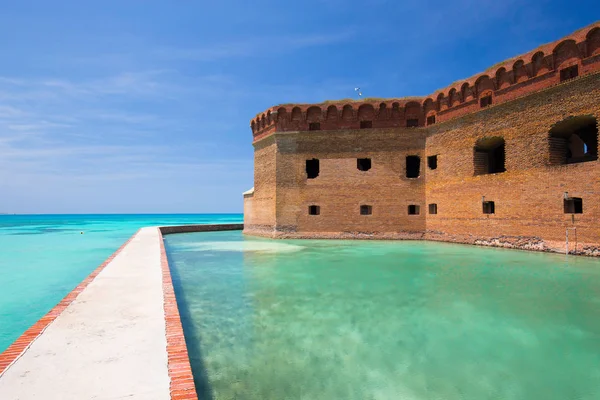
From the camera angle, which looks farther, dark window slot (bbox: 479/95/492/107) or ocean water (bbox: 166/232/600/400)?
dark window slot (bbox: 479/95/492/107)

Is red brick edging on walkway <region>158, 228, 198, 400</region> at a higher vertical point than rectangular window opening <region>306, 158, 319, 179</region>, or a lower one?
lower

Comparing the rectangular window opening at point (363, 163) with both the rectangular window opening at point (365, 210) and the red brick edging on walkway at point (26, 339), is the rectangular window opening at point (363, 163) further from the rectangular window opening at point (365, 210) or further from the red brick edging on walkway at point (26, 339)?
the red brick edging on walkway at point (26, 339)

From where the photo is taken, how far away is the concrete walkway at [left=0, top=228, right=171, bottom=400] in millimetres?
2580

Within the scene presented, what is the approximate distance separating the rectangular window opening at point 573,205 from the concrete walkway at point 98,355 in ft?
42.6

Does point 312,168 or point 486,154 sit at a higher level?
point 312,168

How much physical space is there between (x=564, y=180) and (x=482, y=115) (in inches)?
168

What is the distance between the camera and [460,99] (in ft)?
55.1

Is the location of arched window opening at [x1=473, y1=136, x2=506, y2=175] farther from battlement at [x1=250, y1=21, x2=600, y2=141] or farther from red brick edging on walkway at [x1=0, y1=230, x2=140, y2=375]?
red brick edging on walkway at [x1=0, y1=230, x2=140, y2=375]

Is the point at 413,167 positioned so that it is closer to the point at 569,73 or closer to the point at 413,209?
the point at 413,209

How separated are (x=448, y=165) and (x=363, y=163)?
5206 millimetres

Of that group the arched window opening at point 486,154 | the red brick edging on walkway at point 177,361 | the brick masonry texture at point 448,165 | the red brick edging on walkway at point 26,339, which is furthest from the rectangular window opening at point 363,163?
the red brick edging on walkway at point 26,339

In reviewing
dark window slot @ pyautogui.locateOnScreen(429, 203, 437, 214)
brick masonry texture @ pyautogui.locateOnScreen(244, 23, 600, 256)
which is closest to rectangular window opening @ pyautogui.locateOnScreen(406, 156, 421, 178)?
brick masonry texture @ pyautogui.locateOnScreen(244, 23, 600, 256)

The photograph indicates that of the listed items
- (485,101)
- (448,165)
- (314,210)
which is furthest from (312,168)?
(485,101)

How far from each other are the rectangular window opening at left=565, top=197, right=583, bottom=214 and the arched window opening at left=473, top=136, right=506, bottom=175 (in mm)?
3582
